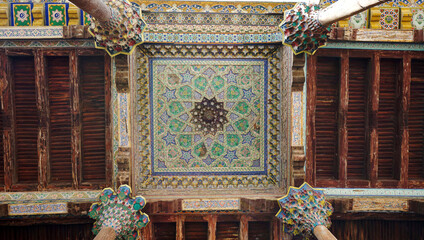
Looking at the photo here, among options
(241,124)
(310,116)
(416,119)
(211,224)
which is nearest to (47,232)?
(211,224)

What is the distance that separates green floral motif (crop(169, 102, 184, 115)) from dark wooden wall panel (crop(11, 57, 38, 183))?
2.66 meters

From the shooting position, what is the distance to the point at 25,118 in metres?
4.29

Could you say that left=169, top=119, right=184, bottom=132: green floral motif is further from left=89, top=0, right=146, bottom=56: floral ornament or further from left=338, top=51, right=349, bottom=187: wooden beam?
left=338, top=51, right=349, bottom=187: wooden beam

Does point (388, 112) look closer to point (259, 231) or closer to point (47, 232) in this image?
point (259, 231)

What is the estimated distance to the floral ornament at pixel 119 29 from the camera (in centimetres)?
354

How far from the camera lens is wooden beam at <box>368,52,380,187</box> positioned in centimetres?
423

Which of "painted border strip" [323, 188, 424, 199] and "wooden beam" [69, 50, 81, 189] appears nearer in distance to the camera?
"wooden beam" [69, 50, 81, 189]

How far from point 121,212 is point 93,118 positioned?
1930 millimetres

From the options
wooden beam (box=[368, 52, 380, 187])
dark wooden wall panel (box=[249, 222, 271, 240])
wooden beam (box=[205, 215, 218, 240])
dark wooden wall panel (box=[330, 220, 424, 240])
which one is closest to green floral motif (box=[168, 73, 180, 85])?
wooden beam (box=[205, 215, 218, 240])

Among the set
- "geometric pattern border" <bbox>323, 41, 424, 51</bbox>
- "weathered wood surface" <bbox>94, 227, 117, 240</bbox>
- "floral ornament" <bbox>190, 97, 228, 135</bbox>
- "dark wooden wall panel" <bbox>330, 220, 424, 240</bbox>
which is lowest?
"dark wooden wall panel" <bbox>330, 220, 424, 240</bbox>

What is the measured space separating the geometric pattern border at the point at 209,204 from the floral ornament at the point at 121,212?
80cm

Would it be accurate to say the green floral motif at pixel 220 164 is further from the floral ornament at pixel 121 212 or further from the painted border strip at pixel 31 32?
the painted border strip at pixel 31 32

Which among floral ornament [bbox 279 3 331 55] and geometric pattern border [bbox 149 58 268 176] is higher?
floral ornament [bbox 279 3 331 55]

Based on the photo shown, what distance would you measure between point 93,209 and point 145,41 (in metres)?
3.34
